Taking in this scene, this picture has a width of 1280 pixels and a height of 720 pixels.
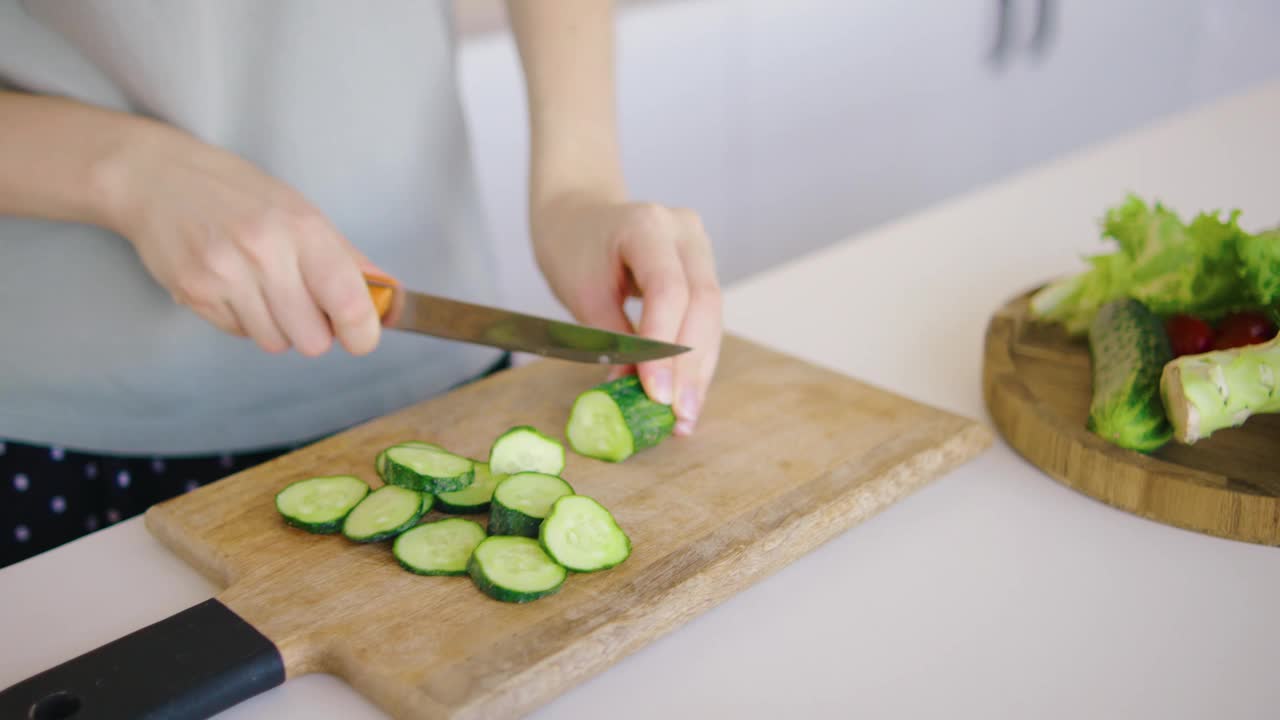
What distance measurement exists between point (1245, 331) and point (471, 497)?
98cm

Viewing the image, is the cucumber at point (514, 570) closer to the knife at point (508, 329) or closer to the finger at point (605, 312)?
the knife at point (508, 329)

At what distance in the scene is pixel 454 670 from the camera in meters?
1.03

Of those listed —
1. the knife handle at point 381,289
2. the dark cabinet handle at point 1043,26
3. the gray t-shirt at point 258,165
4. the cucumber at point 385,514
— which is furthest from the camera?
the dark cabinet handle at point 1043,26

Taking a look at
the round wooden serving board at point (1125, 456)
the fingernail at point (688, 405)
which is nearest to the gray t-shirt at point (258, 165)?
the fingernail at point (688, 405)

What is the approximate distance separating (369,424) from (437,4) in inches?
27.1

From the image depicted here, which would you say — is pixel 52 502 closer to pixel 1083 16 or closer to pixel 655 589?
pixel 655 589

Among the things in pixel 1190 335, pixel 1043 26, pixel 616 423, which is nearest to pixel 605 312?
pixel 616 423

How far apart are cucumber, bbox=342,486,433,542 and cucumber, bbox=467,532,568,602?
0.33 feet

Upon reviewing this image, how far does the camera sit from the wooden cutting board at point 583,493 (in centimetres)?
106

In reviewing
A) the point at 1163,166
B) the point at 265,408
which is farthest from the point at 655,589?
the point at 1163,166

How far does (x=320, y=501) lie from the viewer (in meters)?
1.27

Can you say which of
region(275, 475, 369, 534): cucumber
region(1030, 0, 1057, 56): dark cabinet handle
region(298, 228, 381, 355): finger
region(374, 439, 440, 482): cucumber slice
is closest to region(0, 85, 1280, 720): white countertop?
region(275, 475, 369, 534): cucumber

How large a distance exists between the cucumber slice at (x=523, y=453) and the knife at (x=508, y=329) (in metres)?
0.14

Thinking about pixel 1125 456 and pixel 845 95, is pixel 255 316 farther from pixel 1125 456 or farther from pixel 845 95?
pixel 845 95
